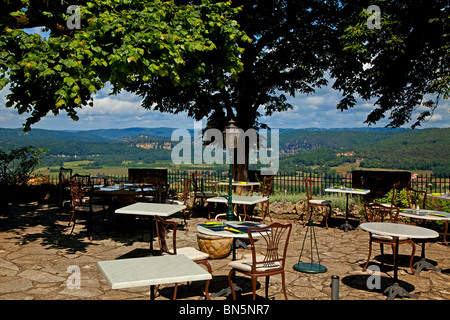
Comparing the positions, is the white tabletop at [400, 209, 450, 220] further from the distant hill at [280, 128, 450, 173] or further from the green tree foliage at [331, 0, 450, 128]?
the distant hill at [280, 128, 450, 173]

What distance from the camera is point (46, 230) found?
8.64 m

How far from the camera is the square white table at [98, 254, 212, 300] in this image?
272cm

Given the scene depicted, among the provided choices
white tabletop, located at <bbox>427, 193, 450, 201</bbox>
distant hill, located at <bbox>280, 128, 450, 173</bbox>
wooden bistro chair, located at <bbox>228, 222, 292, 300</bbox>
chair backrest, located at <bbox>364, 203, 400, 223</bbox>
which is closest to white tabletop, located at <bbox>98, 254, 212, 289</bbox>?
wooden bistro chair, located at <bbox>228, 222, 292, 300</bbox>

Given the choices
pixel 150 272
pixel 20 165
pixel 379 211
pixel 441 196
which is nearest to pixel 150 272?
pixel 150 272

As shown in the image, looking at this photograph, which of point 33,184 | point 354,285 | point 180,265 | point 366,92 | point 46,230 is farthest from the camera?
point 33,184

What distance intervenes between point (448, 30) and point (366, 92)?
3.83 meters

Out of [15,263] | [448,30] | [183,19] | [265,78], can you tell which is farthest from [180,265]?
[265,78]

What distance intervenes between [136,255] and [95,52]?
372 centimetres

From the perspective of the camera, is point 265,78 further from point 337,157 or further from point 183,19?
point 337,157

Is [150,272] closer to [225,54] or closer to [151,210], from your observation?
[151,210]

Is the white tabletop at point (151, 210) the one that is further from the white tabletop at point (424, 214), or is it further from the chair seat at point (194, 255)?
the white tabletop at point (424, 214)

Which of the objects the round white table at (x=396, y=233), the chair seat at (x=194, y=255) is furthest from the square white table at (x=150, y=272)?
the round white table at (x=396, y=233)

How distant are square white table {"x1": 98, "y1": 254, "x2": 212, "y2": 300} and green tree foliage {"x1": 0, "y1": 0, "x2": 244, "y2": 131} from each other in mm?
3029

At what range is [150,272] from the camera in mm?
2961
